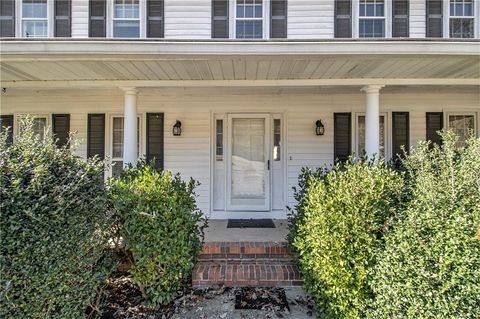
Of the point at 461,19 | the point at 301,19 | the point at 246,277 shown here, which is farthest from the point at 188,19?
the point at 461,19

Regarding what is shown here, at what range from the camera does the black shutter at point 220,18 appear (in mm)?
6180

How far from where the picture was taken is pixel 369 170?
3.03 m

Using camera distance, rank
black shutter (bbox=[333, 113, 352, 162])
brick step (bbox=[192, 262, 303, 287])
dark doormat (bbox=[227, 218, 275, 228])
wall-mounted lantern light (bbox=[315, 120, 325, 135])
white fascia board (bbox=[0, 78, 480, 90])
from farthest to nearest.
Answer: black shutter (bbox=[333, 113, 352, 162]) < wall-mounted lantern light (bbox=[315, 120, 325, 135]) < dark doormat (bbox=[227, 218, 275, 228]) < white fascia board (bbox=[0, 78, 480, 90]) < brick step (bbox=[192, 262, 303, 287])

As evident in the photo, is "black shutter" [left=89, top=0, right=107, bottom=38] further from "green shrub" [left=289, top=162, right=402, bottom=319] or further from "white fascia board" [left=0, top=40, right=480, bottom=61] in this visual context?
"green shrub" [left=289, top=162, right=402, bottom=319]

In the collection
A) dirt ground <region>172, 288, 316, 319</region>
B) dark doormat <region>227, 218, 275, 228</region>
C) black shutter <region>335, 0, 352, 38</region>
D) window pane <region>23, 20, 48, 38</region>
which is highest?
black shutter <region>335, 0, 352, 38</region>

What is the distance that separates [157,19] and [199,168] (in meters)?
3.12

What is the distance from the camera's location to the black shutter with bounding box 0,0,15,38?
20.2ft

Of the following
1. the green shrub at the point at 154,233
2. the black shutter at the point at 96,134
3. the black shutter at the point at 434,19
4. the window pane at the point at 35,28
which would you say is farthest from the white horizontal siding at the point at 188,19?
the black shutter at the point at 434,19

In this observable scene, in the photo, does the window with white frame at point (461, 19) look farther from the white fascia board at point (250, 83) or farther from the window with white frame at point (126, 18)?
the window with white frame at point (126, 18)

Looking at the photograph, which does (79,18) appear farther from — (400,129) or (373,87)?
(400,129)

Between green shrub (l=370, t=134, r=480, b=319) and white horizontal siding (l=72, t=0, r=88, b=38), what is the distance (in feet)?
20.9

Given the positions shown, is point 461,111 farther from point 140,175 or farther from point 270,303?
point 140,175

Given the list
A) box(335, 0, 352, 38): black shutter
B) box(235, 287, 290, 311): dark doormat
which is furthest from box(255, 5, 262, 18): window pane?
box(235, 287, 290, 311): dark doormat

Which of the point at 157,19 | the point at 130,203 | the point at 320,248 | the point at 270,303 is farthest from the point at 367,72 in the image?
the point at 157,19
